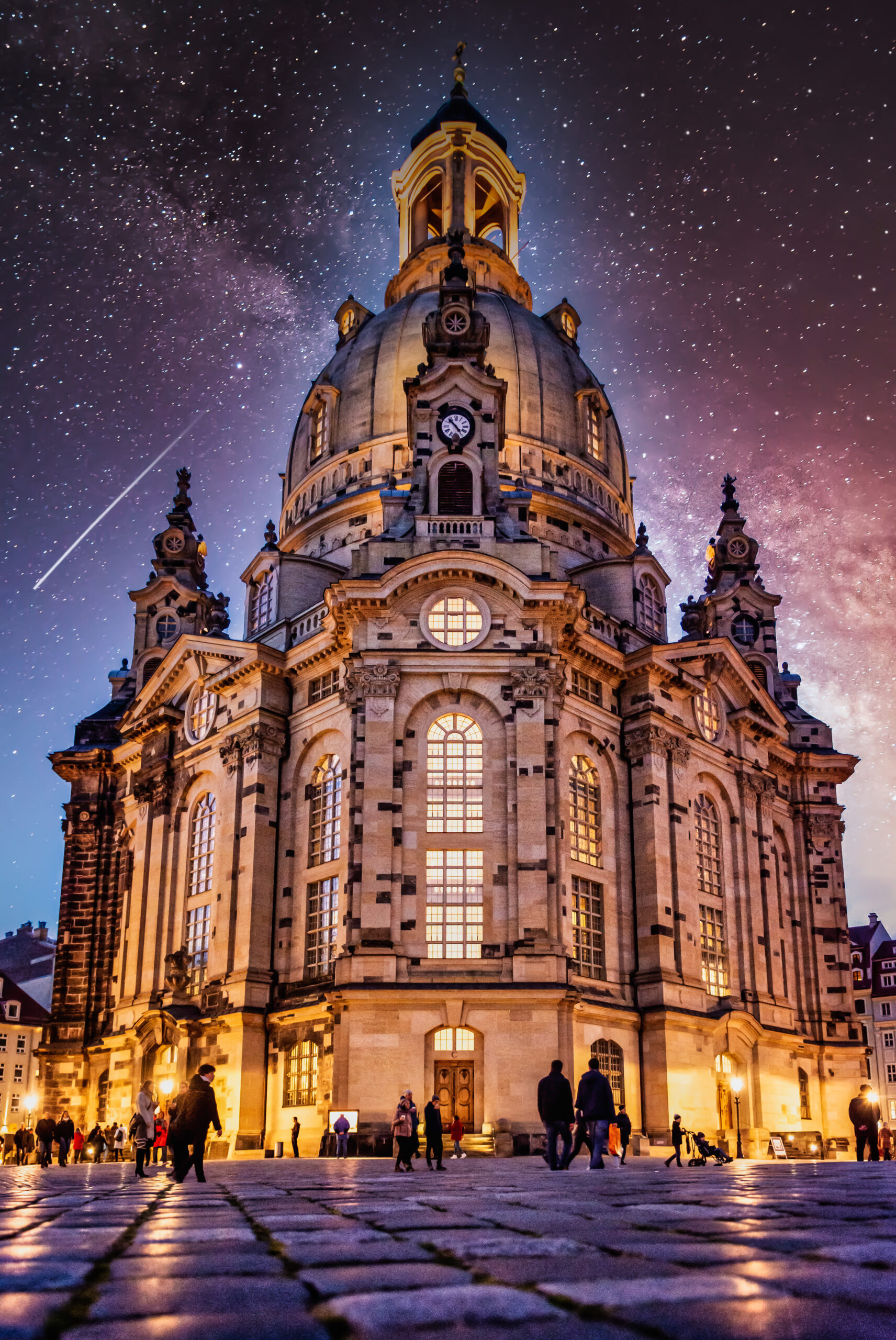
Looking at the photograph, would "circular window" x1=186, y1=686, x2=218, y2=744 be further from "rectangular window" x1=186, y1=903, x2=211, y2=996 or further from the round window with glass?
the round window with glass

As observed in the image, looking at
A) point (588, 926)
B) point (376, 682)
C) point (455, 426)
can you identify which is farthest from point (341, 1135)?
point (455, 426)

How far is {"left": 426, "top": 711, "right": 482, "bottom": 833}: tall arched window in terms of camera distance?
150ft

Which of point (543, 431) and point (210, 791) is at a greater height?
point (543, 431)

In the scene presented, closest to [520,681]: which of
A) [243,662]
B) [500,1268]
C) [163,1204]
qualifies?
[243,662]

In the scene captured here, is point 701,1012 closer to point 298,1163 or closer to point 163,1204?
point 298,1163

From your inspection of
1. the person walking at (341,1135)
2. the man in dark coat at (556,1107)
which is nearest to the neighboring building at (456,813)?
the person walking at (341,1135)

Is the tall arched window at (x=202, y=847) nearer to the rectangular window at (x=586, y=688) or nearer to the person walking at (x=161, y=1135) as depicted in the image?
the rectangular window at (x=586, y=688)

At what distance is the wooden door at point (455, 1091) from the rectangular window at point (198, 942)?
13.4 metres

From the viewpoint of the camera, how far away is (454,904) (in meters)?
44.8

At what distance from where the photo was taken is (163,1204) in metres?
11.8

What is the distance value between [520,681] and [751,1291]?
137 ft

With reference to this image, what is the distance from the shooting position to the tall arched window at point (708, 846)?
54562mm

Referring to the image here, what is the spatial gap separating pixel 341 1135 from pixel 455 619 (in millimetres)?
18552

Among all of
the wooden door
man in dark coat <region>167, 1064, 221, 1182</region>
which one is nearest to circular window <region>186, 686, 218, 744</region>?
the wooden door
